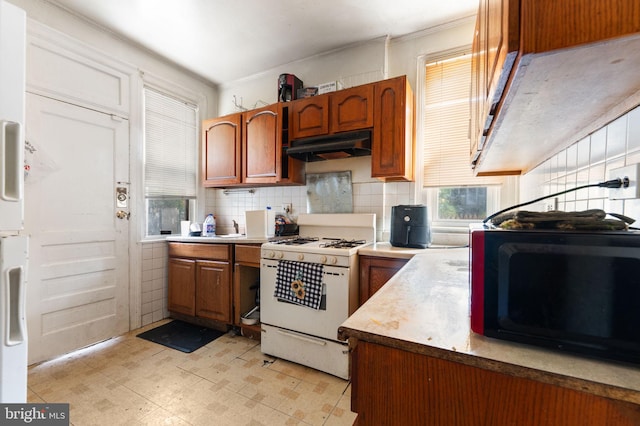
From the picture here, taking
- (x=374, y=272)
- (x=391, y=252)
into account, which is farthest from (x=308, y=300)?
(x=391, y=252)

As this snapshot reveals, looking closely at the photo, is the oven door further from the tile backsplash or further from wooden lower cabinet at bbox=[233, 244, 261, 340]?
the tile backsplash

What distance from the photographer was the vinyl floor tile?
1.51 metres

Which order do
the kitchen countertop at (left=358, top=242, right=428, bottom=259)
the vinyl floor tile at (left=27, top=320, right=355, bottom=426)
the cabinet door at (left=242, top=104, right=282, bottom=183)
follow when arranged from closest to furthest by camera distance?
the vinyl floor tile at (left=27, top=320, right=355, bottom=426)
the kitchen countertop at (left=358, top=242, right=428, bottom=259)
the cabinet door at (left=242, top=104, right=282, bottom=183)

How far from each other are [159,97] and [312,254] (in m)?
2.40

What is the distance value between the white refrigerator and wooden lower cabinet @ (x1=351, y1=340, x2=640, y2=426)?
117 centimetres

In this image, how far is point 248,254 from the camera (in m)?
2.39

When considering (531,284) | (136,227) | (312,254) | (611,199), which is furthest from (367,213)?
(136,227)

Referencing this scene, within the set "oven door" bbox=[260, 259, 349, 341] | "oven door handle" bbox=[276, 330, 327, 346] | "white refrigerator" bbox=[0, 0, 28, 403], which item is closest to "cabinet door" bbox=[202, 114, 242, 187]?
"oven door" bbox=[260, 259, 349, 341]

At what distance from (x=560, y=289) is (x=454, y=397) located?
311mm

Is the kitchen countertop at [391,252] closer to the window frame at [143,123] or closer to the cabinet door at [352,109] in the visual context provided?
the cabinet door at [352,109]

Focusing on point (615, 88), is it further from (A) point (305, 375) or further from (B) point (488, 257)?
(A) point (305, 375)

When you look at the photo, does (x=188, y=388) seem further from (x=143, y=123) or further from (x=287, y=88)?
(x=287, y=88)

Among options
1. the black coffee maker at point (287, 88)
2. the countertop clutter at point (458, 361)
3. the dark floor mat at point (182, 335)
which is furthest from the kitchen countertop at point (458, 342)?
the black coffee maker at point (287, 88)

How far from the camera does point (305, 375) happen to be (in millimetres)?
1914
